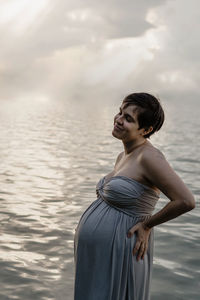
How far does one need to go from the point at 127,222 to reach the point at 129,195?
181mm

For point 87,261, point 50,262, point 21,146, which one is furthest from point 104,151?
point 87,261

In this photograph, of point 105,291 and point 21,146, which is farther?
point 21,146

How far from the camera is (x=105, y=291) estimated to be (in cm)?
304

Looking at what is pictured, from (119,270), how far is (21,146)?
19477 millimetres

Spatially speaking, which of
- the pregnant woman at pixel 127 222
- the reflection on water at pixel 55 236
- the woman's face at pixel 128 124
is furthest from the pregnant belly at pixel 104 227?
the reflection on water at pixel 55 236

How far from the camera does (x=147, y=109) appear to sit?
3.04 metres

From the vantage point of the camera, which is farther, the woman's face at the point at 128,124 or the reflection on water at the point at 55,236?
the reflection on water at the point at 55,236

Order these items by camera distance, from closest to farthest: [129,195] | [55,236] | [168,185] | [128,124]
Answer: [168,185], [129,195], [128,124], [55,236]

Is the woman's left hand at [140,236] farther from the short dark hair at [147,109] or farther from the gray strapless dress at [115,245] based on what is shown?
the short dark hair at [147,109]

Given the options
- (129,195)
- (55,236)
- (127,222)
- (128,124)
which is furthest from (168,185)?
(55,236)

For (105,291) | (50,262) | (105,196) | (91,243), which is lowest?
(50,262)

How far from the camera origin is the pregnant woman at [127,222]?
2967mm

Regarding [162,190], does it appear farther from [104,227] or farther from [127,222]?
[104,227]

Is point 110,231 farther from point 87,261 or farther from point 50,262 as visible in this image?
point 50,262
